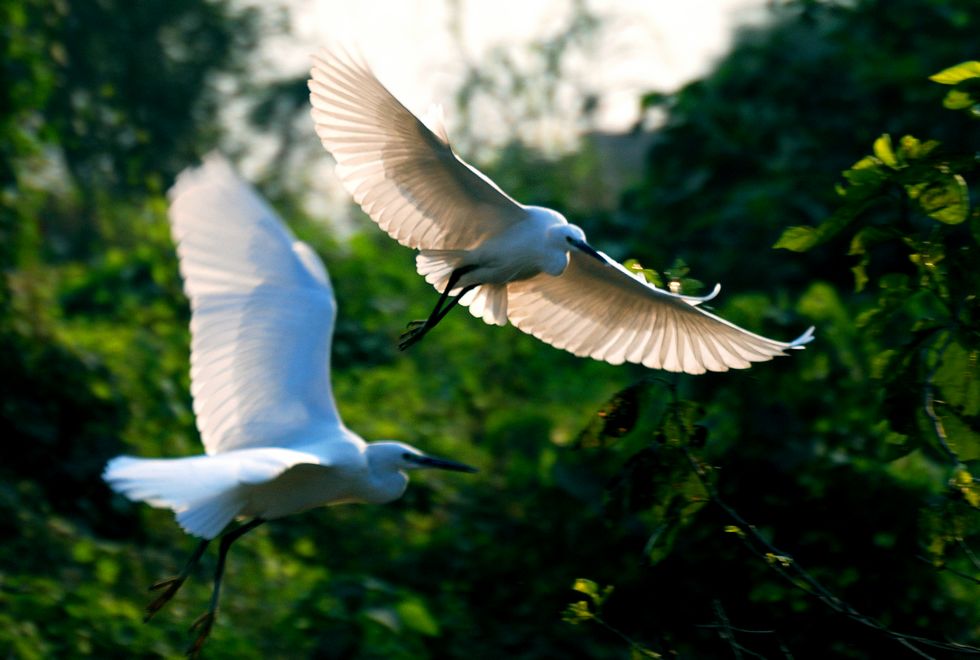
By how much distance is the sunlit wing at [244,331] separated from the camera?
499 cm

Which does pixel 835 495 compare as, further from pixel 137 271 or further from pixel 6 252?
pixel 137 271

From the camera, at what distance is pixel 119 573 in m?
6.47

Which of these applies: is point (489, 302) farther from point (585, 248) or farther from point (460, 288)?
point (585, 248)

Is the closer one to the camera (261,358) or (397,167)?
(397,167)

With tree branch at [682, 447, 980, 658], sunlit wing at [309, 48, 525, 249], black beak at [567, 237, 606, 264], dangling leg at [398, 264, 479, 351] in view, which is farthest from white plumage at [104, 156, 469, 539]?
→ tree branch at [682, 447, 980, 658]

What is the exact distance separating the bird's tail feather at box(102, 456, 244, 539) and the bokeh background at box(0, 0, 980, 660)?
102cm

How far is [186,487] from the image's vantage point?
3479 mm

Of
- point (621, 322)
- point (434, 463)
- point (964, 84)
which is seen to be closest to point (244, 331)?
point (434, 463)

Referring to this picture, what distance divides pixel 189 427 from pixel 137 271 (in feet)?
11.5

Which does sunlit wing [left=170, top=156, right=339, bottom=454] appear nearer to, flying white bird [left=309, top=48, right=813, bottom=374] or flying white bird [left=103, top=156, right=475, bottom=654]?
flying white bird [left=103, top=156, right=475, bottom=654]

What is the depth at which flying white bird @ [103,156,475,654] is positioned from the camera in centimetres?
477

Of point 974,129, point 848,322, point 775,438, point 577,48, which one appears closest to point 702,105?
point 974,129

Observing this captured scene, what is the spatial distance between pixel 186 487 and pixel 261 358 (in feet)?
5.19

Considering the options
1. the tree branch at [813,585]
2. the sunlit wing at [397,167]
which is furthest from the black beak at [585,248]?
the tree branch at [813,585]
